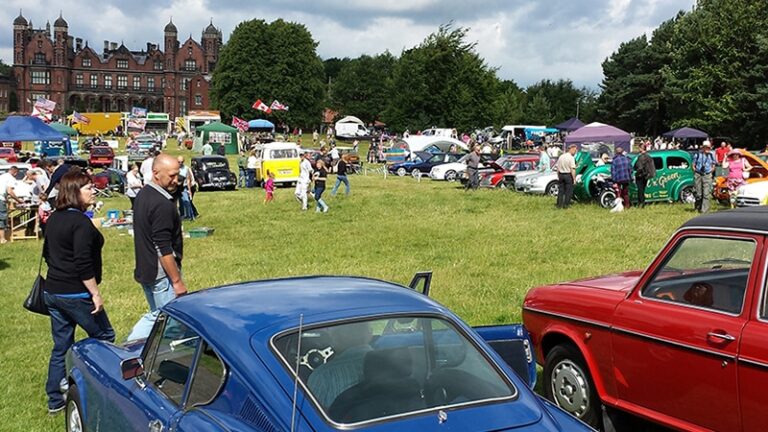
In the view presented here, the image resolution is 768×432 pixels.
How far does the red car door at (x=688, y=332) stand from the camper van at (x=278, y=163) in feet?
91.1

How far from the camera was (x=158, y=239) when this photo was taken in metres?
6.32

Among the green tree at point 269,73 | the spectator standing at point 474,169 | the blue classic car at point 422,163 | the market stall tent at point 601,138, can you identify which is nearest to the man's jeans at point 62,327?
the spectator standing at point 474,169

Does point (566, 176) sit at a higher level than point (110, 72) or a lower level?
lower

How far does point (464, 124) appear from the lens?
57719 millimetres

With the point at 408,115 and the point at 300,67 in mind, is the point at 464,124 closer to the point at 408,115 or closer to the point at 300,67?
the point at 408,115

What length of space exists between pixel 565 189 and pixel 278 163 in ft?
51.3

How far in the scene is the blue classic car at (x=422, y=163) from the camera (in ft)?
123

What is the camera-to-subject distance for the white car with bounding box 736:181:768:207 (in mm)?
16984

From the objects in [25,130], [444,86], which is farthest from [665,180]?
[444,86]

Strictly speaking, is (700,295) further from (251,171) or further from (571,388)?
(251,171)

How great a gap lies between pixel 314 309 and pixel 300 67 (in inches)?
3448

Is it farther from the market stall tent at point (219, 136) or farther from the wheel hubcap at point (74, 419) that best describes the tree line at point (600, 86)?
the wheel hubcap at point (74, 419)

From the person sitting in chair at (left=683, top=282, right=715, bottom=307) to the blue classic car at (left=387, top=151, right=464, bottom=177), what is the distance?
102 ft

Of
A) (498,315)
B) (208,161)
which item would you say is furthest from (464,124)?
(498,315)
